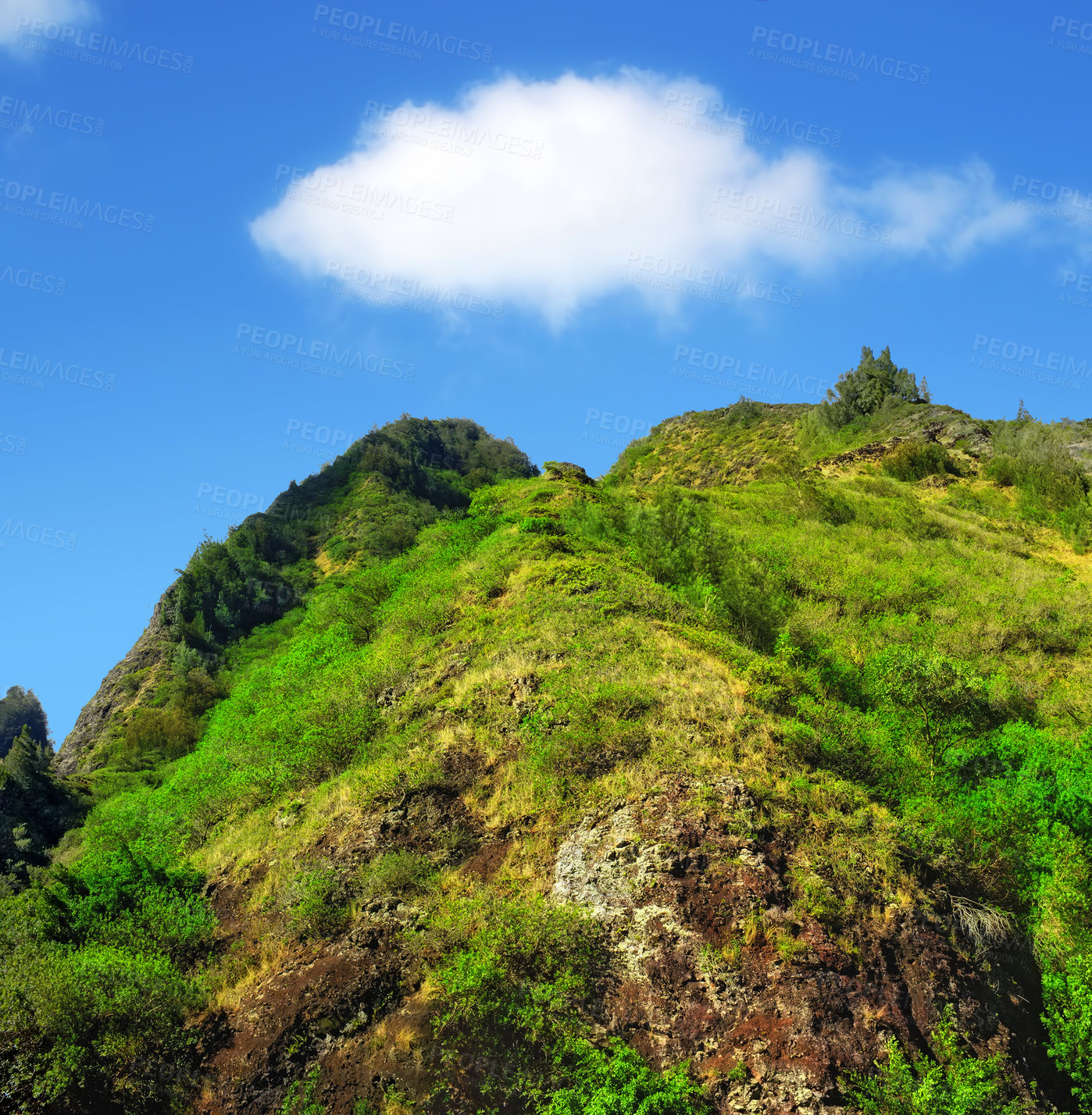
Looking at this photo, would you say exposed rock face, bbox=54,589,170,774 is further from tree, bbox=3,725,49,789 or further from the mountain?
the mountain

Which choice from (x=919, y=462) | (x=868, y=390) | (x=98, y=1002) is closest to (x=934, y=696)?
(x=98, y=1002)

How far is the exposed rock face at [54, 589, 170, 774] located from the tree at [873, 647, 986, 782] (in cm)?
4622

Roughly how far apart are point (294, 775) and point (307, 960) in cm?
646

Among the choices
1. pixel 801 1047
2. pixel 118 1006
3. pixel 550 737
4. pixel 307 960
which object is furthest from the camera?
pixel 550 737

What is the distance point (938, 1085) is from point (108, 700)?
58600 mm

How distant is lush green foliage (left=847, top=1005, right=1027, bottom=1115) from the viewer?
25.9 ft

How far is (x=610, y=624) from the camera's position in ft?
59.5

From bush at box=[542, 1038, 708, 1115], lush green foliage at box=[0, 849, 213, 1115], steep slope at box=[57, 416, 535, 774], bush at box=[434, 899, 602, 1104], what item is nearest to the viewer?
bush at box=[542, 1038, 708, 1115]

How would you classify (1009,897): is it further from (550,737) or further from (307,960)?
(307,960)

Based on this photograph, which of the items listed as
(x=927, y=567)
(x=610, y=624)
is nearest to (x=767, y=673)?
(x=610, y=624)

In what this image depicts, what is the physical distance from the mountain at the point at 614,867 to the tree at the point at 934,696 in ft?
0.27

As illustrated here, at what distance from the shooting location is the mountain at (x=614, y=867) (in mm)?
9461

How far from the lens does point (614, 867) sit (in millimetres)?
11375

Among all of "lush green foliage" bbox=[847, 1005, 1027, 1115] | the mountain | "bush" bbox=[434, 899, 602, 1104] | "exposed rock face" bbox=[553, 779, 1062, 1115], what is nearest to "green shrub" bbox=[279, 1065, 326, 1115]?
the mountain
